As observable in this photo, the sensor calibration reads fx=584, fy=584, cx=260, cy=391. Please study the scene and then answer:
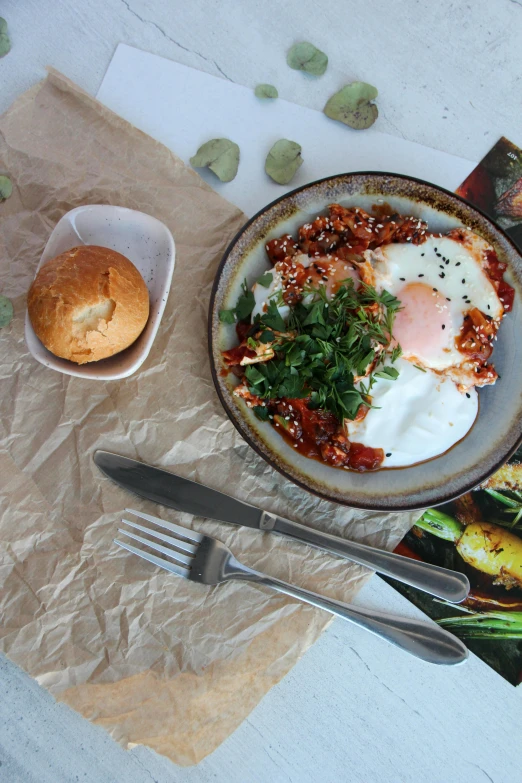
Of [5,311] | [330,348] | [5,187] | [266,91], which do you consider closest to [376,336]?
[330,348]

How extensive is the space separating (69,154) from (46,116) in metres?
0.20

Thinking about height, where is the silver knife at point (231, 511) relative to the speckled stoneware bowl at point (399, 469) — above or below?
below

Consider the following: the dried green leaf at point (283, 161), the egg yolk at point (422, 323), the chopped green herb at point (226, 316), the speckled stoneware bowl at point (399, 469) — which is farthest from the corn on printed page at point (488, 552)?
the chopped green herb at point (226, 316)

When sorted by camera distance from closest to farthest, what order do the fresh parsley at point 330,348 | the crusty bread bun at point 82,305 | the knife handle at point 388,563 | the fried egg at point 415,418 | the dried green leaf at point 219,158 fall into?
1. the crusty bread bun at point 82,305
2. the fresh parsley at point 330,348
3. the fried egg at point 415,418
4. the knife handle at point 388,563
5. the dried green leaf at point 219,158

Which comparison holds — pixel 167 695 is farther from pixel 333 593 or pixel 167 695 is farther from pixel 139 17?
pixel 139 17

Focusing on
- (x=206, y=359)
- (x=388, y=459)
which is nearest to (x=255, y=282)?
(x=206, y=359)

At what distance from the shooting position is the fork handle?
7.93 feet

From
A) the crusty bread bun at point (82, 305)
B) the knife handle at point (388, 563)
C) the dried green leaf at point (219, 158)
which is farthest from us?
the dried green leaf at point (219, 158)

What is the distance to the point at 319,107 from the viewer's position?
8.66 ft

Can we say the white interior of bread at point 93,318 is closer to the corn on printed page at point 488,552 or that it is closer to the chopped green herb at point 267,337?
the chopped green herb at point 267,337

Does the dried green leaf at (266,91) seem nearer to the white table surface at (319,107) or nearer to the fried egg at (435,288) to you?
the white table surface at (319,107)

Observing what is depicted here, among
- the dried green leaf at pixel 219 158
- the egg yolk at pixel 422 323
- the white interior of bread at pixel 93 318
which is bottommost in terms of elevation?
the white interior of bread at pixel 93 318

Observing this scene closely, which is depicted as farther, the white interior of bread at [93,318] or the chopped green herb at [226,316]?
the chopped green herb at [226,316]

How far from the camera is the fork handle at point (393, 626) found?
2.42 metres
